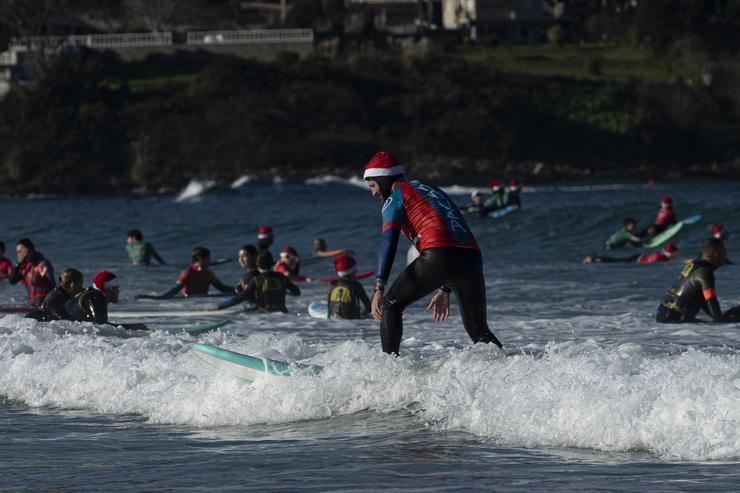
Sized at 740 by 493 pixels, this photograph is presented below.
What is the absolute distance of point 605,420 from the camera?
8.04 meters

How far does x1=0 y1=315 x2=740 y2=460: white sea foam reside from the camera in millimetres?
7867

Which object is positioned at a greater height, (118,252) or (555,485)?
(555,485)

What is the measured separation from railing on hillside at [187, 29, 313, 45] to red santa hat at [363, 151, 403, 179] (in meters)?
85.0

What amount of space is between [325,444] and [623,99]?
8428 cm

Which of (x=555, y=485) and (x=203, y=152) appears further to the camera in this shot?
(x=203, y=152)

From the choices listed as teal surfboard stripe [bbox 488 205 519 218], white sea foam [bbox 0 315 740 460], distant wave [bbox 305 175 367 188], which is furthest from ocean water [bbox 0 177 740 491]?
distant wave [bbox 305 175 367 188]

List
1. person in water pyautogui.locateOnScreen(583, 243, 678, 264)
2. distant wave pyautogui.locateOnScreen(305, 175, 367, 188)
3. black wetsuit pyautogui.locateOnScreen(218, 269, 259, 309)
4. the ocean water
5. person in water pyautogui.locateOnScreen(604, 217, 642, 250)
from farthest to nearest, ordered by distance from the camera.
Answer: distant wave pyautogui.locateOnScreen(305, 175, 367, 188) → person in water pyautogui.locateOnScreen(604, 217, 642, 250) → person in water pyautogui.locateOnScreen(583, 243, 678, 264) → black wetsuit pyautogui.locateOnScreen(218, 269, 259, 309) → the ocean water

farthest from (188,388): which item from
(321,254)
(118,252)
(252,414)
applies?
(118,252)

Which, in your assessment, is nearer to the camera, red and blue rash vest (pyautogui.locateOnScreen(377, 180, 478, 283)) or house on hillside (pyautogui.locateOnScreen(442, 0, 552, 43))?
red and blue rash vest (pyautogui.locateOnScreen(377, 180, 478, 283))

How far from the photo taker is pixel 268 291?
1627 cm

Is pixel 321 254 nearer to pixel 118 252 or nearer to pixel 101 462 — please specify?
pixel 118 252

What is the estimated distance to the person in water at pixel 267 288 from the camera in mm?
16109

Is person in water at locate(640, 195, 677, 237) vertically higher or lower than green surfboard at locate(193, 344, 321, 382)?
lower

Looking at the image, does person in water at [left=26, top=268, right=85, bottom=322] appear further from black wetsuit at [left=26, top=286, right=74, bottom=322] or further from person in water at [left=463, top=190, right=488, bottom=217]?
person in water at [left=463, top=190, right=488, bottom=217]
